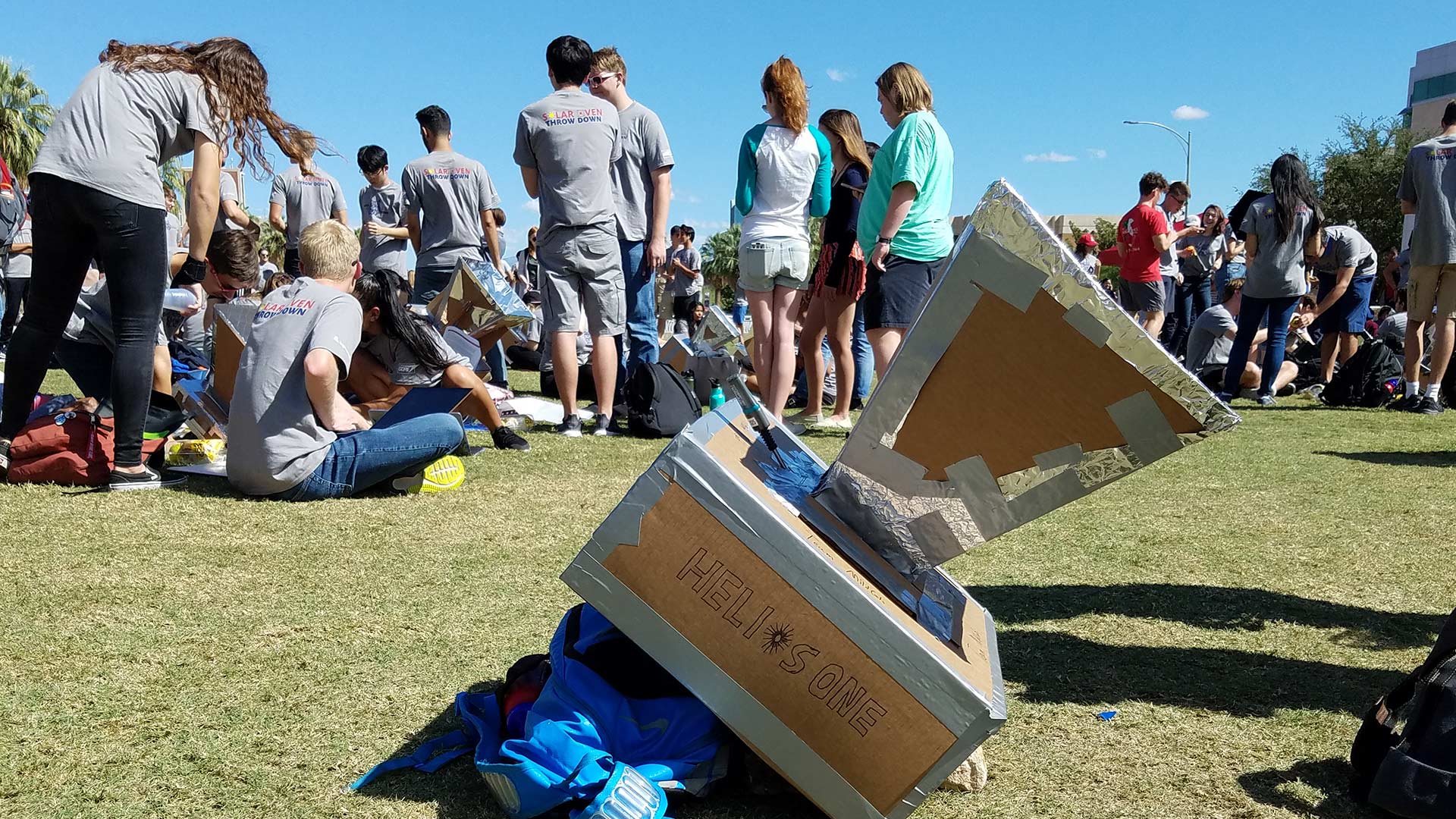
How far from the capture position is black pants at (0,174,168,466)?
379 centimetres

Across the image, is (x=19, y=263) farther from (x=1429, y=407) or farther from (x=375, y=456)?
(x=1429, y=407)

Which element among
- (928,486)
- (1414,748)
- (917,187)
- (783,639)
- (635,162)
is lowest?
(1414,748)

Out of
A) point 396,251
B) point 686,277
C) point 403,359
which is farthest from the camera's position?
point 686,277

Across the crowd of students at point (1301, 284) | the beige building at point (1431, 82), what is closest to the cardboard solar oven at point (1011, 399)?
the crowd of students at point (1301, 284)

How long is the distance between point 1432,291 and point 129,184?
25.0 ft

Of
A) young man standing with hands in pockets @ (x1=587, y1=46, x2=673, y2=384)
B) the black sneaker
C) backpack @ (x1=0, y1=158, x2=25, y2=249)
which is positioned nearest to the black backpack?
young man standing with hands in pockets @ (x1=587, y1=46, x2=673, y2=384)

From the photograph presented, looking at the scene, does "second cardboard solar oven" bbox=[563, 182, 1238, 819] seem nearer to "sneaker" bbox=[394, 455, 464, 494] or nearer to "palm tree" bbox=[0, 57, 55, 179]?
"sneaker" bbox=[394, 455, 464, 494]

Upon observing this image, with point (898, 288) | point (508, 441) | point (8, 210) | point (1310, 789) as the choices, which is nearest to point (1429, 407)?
point (898, 288)

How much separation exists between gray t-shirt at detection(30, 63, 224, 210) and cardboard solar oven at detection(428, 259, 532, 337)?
2.68m

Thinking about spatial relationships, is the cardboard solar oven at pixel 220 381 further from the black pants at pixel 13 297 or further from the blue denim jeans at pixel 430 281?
the black pants at pixel 13 297

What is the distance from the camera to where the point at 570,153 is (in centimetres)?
550

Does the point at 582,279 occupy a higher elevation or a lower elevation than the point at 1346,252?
lower

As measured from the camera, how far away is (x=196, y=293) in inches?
257

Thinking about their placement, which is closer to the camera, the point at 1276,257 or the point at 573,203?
the point at 573,203
